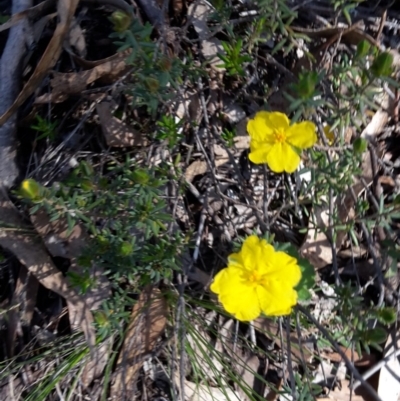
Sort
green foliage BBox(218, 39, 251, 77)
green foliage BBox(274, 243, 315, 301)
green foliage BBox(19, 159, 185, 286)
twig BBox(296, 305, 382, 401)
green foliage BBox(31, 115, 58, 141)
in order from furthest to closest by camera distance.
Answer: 1. green foliage BBox(31, 115, 58, 141)
2. green foliage BBox(218, 39, 251, 77)
3. green foliage BBox(274, 243, 315, 301)
4. green foliage BBox(19, 159, 185, 286)
5. twig BBox(296, 305, 382, 401)

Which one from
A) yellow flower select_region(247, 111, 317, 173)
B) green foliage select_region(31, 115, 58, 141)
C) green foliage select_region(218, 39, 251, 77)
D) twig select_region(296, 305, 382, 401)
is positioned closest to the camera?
twig select_region(296, 305, 382, 401)

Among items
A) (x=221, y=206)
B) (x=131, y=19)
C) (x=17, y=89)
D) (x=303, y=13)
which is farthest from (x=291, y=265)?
(x=17, y=89)

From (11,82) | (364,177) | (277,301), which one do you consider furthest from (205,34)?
(277,301)

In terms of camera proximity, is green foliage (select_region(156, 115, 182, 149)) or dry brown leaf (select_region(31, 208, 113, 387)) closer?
green foliage (select_region(156, 115, 182, 149))

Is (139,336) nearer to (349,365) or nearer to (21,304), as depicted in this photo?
(21,304)

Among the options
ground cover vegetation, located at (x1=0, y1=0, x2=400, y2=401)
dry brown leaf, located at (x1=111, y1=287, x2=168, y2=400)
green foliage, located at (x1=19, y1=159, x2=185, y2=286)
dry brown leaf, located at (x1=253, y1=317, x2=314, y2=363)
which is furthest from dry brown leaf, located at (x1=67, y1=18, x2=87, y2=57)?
dry brown leaf, located at (x1=253, y1=317, x2=314, y2=363)

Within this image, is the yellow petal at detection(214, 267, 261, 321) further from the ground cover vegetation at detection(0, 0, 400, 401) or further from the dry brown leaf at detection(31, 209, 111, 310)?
the dry brown leaf at detection(31, 209, 111, 310)

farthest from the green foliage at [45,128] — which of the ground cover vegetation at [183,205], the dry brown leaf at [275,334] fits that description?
the dry brown leaf at [275,334]
